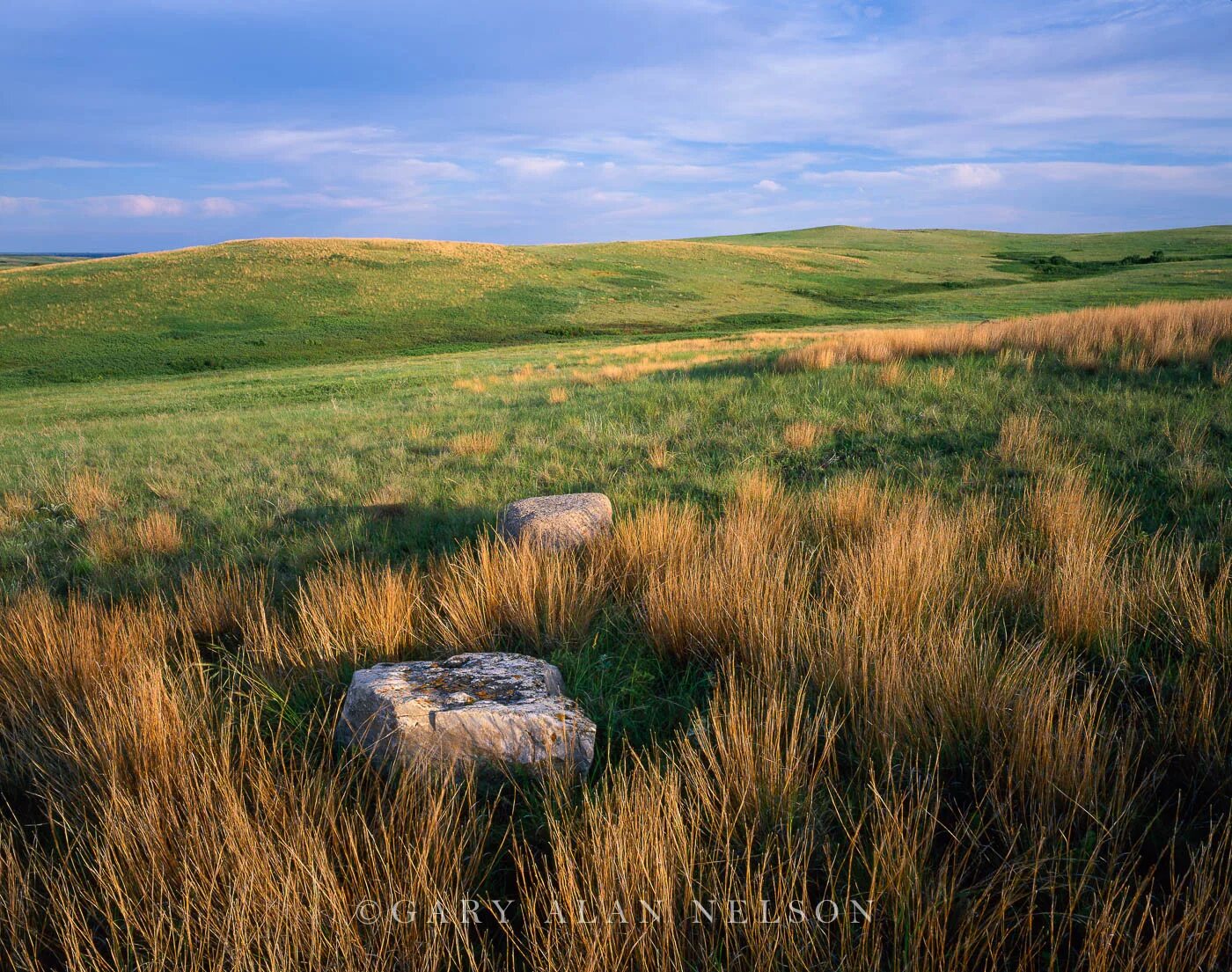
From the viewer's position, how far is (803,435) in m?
7.27

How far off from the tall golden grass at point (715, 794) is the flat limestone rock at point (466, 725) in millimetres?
108

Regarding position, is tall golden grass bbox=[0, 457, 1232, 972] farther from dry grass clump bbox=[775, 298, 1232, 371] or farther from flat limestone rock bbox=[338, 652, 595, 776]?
dry grass clump bbox=[775, 298, 1232, 371]

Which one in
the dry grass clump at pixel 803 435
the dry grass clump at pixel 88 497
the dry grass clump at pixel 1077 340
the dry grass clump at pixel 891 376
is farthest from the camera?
the dry grass clump at pixel 891 376

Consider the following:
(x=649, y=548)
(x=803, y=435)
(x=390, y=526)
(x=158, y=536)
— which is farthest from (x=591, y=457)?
(x=158, y=536)

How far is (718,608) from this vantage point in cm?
315

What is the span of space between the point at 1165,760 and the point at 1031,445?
15.1 feet

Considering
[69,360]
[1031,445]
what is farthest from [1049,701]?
[69,360]

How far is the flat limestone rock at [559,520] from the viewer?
14.7 ft

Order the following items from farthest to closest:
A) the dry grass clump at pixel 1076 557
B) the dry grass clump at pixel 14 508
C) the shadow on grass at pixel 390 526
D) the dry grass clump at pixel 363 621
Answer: the dry grass clump at pixel 14 508, the shadow on grass at pixel 390 526, the dry grass clump at pixel 363 621, the dry grass clump at pixel 1076 557

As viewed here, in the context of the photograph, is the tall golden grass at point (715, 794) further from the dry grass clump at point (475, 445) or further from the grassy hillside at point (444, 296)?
the grassy hillside at point (444, 296)

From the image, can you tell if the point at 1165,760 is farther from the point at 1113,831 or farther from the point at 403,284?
the point at 403,284

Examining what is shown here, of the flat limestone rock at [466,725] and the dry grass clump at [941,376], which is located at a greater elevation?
the dry grass clump at [941,376]

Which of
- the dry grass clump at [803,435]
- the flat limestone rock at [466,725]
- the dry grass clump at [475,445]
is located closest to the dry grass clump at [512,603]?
the flat limestone rock at [466,725]

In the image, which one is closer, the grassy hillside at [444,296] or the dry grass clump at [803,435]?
the dry grass clump at [803,435]
